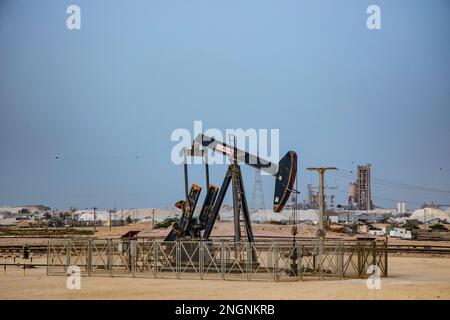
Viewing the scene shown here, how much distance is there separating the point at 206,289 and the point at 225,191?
30.3ft

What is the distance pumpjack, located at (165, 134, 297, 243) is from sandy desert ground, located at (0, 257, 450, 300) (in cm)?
496

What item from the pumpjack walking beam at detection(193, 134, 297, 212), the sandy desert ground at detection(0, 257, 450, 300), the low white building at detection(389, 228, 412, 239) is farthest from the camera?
the low white building at detection(389, 228, 412, 239)

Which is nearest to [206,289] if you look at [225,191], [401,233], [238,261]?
[238,261]

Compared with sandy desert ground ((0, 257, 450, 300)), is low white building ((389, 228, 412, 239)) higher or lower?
lower

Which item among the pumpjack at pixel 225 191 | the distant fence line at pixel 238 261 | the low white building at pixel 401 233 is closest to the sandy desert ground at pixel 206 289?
the distant fence line at pixel 238 261

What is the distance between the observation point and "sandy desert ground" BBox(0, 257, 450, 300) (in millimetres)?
23500

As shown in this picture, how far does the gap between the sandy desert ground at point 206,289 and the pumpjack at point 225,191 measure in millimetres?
4961

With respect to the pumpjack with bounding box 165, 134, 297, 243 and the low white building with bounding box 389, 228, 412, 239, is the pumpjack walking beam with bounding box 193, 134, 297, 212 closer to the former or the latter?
the pumpjack with bounding box 165, 134, 297, 243

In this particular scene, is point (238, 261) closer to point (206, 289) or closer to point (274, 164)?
point (274, 164)

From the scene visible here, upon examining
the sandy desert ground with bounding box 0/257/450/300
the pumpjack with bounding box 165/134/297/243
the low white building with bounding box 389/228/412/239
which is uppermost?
the pumpjack with bounding box 165/134/297/243

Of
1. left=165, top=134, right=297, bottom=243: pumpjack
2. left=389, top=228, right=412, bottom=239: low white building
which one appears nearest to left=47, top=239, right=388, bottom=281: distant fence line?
left=165, top=134, right=297, bottom=243: pumpjack

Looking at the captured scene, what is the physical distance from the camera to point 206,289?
2645 centimetres

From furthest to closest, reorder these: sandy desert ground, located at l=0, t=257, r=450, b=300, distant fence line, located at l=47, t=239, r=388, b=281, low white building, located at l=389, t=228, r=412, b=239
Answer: low white building, located at l=389, t=228, r=412, b=239, distant fence line, located at l=47, t=239, r=388, b=281, sandy desert ground, located at l=0, t=257, r=450, b=300
